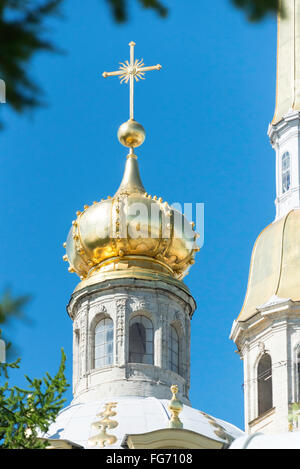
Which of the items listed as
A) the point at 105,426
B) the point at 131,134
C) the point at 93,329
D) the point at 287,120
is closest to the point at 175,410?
the point at 105,426

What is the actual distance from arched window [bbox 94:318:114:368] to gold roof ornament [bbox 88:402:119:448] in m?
2.94

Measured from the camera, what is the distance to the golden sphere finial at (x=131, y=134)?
119 feet

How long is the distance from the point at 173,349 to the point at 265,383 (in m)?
2.90

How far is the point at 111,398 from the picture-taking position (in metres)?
31.2

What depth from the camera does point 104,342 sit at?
1302 inches

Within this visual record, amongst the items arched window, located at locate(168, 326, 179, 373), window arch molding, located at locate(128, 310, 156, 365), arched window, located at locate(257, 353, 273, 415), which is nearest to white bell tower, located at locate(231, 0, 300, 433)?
arched window, located at locate(257, 353, 273, 415)

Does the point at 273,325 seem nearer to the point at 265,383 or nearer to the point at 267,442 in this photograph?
the point at 265,383

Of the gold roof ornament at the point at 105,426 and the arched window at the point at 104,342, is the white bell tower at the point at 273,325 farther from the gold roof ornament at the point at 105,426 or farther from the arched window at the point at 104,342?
the gold roof ornament at the point at 105,426

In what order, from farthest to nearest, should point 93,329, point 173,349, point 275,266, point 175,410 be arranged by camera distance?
point 173,349
point 93,329
point 275,266
point 175,410

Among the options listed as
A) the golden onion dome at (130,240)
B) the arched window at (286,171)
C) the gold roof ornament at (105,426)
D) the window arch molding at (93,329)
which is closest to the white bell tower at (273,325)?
the arched window at (286,171)
